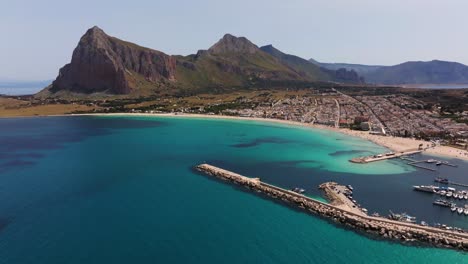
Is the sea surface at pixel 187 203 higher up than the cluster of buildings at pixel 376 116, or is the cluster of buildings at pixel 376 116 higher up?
the cluster of buildings at pixel 376 116

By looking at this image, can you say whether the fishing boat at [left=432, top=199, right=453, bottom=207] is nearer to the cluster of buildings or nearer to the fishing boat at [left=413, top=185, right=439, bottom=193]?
the fishing boat at [left=413, top=185, right=439, bottom=193]

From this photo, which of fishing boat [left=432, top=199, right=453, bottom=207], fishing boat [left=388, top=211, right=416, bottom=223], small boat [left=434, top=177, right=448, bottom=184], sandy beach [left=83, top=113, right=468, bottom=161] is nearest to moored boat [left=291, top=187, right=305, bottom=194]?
fishing boat [left=388, top=211, right=416, bottom=223]

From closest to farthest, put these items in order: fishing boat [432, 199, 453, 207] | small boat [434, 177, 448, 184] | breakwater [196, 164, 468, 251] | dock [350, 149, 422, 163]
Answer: breakwater [196, 164, 468, 251], fishing boat [432, 199, 453, 207], small boat [434, 177, 448, 184], dock [350, 149, 422, 163]

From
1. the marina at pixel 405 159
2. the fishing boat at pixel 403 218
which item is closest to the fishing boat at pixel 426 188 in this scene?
the fishing boat at pixel 403 218

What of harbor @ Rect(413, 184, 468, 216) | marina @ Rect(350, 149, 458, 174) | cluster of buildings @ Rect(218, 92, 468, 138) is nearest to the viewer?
A: harbor @ Rect(413, 184, 468, 216)

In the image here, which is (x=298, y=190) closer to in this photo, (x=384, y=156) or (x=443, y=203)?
(x=443, y=203)

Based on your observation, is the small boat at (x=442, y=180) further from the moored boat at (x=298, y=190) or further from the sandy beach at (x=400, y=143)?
the moored boat at (x=298, y=190)

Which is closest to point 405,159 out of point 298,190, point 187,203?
point 298,190
